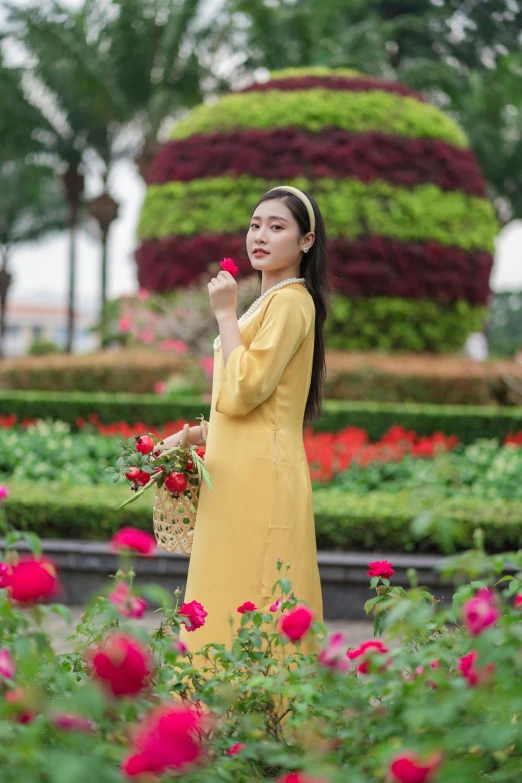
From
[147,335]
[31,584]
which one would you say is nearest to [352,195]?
[147,335]

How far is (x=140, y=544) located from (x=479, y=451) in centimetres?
577

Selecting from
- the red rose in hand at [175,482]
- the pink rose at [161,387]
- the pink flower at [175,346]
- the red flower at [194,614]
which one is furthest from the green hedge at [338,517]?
the pink flower at [175,346]

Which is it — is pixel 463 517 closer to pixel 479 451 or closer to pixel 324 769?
pixel 479 451

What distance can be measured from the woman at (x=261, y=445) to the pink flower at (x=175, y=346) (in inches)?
310

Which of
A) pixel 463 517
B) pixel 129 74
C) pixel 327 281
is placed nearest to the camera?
pixel 327 281

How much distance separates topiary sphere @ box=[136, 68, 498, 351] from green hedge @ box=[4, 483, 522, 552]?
5821 mm

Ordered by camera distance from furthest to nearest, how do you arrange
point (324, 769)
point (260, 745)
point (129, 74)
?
point (129, 74), point (260, 745), point (324, 769)

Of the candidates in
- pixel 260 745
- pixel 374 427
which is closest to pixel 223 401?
pixel 260 745

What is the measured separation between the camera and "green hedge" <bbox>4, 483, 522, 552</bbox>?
15.4ft

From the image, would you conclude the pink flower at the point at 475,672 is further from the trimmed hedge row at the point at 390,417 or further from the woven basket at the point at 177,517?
the trimmed hedge row at the point at 390,417

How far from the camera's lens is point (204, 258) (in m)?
10.9

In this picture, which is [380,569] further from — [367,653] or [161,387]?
[161,387]

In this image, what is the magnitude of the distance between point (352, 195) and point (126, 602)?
9.61 meters

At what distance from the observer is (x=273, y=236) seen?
8.01ft
